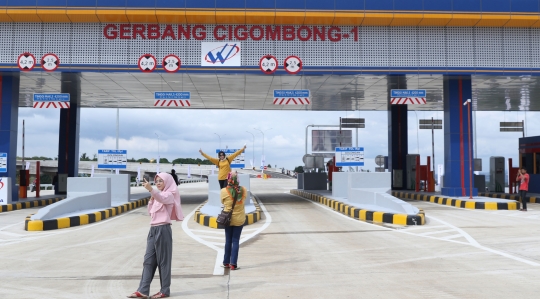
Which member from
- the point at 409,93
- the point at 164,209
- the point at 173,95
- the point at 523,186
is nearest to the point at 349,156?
the point at 409,93

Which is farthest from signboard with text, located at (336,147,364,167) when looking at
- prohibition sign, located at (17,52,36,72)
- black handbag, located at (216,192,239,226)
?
black handbag, located at (216,192,239,226)

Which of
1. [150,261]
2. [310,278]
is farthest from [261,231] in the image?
[150,261]

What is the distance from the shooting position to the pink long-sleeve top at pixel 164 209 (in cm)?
613

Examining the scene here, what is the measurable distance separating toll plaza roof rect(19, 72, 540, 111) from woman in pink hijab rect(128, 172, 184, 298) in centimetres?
1535

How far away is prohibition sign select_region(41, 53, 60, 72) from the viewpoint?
20.2 meters

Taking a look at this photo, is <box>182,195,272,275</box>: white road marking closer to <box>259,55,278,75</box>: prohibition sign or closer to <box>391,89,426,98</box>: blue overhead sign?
<box>259,55,278,75</box>: prohibition sign

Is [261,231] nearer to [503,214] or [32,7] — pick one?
[503,214]

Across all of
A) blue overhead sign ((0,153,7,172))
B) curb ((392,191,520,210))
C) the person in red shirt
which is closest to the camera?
the person in red shirt

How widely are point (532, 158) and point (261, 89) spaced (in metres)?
14.7

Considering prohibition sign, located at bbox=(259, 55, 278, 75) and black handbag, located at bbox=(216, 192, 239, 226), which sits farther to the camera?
prohibition sign, located at bbox=(259, 55, 278, 75)

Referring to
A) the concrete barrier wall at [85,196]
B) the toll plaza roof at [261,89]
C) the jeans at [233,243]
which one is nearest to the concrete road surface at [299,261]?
the jeans at [233,243]

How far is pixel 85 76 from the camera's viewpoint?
22000 mm

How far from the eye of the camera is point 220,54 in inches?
812

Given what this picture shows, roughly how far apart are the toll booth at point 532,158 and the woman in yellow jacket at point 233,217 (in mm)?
23929
